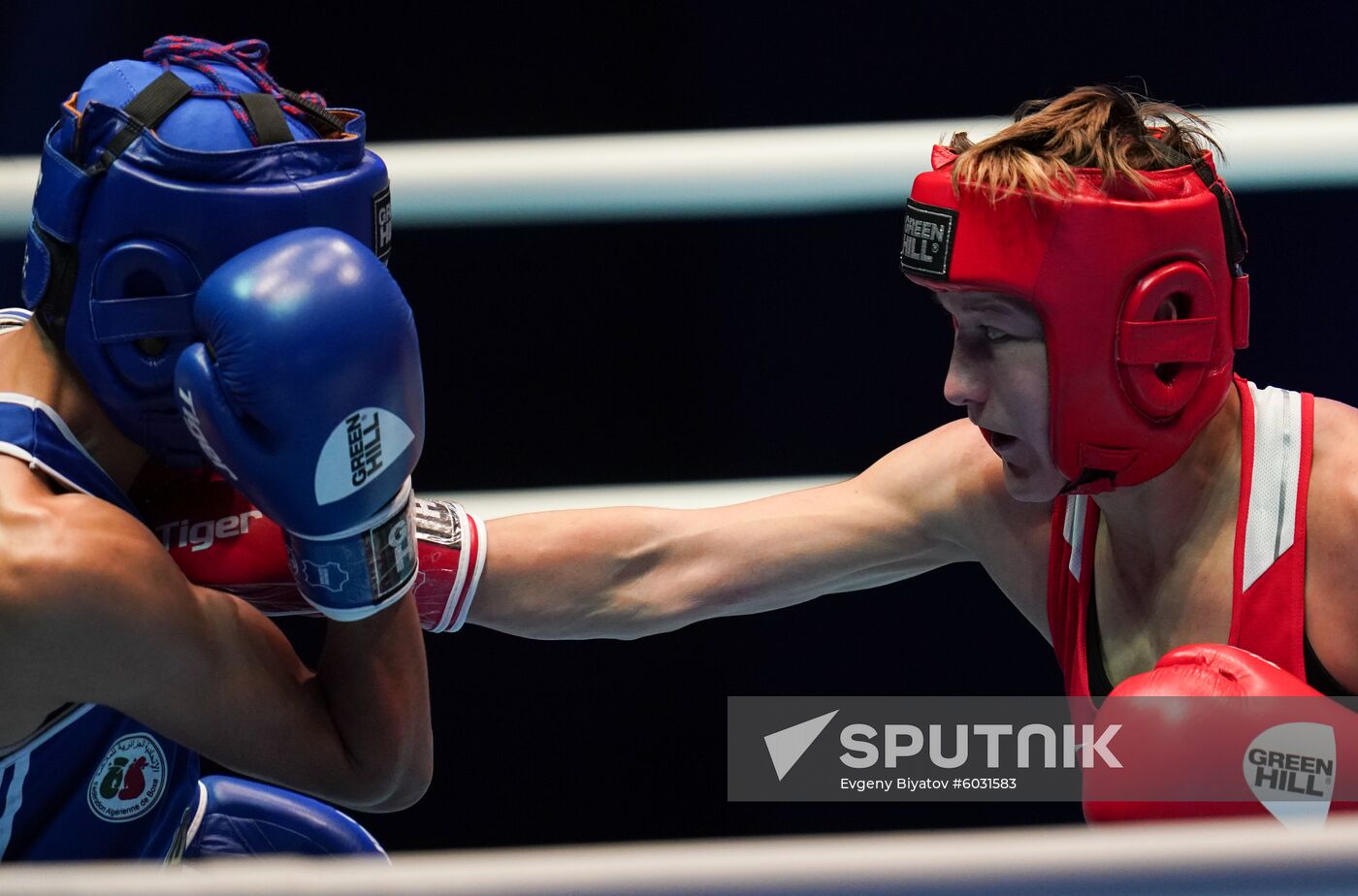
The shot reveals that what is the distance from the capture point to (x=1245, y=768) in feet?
5.29

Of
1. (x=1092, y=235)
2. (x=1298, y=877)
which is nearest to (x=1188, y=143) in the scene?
(x=1092, y=235)

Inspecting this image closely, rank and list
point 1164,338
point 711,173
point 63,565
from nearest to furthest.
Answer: point 63,565 < point 1164,338 < point 711,173

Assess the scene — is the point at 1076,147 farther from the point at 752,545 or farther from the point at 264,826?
the point at 264,826

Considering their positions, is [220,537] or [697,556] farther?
[697,556]

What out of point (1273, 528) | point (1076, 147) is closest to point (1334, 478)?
point (1273, 528)

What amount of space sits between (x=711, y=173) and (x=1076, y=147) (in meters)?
1.04

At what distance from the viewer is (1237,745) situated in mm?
1612

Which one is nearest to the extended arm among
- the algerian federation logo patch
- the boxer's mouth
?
the boxer's mouth

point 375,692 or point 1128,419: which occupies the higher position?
point 1128,419

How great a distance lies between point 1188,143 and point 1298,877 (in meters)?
1.19

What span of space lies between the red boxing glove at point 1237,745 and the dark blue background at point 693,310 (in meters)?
1.55

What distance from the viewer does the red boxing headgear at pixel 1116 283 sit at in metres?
1.70

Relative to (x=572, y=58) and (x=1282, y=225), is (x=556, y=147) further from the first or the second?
(x=1282, y=225)

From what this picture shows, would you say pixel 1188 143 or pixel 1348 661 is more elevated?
pixel 1188 143
